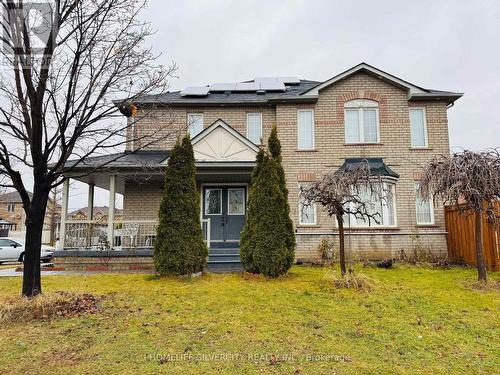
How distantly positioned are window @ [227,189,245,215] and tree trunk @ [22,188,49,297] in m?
7.70

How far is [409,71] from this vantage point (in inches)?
1138

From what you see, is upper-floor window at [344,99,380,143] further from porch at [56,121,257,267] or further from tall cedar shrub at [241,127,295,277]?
tall cedar shrub at [241,127,295,277]

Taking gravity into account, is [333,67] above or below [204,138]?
above

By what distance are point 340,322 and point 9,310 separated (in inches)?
216

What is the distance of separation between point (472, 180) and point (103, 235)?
434 inches

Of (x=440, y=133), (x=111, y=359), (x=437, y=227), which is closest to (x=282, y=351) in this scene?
(x=111, y=359)

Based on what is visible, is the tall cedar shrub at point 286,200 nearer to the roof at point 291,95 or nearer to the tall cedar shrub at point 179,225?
Result: the tall cedar shrub at point 179,225

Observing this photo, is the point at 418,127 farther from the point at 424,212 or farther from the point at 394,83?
the point at 424,212

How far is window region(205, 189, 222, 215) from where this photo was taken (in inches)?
524

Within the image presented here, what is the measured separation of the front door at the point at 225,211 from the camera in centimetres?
1306

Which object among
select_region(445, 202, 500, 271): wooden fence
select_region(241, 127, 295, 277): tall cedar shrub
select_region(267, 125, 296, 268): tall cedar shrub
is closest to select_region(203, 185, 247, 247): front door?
select_region(241, 127, 295, 277): tall cedar shrub

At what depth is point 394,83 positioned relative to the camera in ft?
42.6

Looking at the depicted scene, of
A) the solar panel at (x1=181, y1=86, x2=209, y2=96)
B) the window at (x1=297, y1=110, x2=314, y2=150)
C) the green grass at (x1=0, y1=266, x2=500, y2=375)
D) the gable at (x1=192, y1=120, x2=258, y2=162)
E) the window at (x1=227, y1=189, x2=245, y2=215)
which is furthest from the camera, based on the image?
the solar panel at (x1=181, y1=86, x2=209, y2=96)

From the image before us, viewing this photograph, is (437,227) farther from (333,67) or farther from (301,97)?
(333,67)
